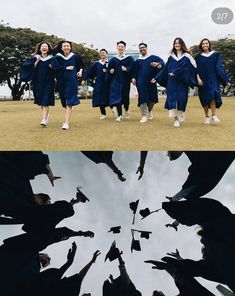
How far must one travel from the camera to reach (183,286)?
9.23 feet

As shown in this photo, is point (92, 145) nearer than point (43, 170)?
No

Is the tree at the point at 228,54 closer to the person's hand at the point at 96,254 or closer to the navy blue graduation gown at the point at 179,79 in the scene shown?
the navy blue graduation gown at the point at 179,79

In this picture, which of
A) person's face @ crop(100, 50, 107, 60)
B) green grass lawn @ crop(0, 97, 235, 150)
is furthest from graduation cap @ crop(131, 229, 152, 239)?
person's face @ crop(100, 50, 107, 60)

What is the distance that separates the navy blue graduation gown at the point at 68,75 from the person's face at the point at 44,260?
13.9ft

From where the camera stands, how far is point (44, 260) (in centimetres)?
296

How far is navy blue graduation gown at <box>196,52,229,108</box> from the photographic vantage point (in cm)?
733

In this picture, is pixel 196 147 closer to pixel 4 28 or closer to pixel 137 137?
pixel 137 137

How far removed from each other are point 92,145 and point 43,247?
2503mm

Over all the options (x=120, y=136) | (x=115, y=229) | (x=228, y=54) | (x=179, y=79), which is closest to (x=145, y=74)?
(x=179, y=79)

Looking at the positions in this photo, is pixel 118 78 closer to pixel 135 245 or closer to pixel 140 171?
pixel 140 171

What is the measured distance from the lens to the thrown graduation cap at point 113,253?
3009 millimetres

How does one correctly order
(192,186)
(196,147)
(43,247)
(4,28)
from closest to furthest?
(43,247) < (192,186) < (196,147) < (4,28)

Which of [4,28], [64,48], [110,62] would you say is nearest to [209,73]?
[110,62]

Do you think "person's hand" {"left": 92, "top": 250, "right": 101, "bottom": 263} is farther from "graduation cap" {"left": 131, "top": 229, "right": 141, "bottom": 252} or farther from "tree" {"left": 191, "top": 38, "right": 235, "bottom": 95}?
"tree" {"left": 191, "top": 38, "right": 235, "bottom": 95}
